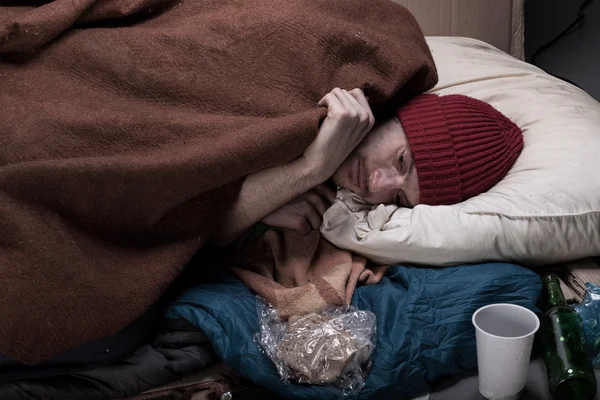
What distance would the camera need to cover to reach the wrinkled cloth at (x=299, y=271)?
1.21 meters

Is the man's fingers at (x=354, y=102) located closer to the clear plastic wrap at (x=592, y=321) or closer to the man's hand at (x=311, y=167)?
the man's hand at (x=311, y=167)

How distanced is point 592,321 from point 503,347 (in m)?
0.26

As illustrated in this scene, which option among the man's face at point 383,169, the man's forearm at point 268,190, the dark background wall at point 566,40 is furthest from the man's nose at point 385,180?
the dark background wall at point 566,40

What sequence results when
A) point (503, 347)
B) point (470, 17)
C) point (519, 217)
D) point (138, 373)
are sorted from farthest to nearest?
point (470, 17) → point (519, 217) → point (138, 373) → point (503, 347)

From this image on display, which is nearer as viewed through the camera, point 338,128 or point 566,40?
point 338,128

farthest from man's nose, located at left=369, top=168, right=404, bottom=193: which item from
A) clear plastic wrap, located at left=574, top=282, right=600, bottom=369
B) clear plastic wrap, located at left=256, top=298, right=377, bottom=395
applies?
clear plastic wrap, located at left=574, top=282, right=600, bottom=369

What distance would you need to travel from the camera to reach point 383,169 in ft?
4.36

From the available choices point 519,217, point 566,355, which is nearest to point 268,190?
point 519,217

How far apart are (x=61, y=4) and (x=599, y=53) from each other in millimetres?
1736

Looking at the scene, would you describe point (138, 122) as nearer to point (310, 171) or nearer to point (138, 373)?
point (310, 171)

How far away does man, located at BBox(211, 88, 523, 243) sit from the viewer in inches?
49.3

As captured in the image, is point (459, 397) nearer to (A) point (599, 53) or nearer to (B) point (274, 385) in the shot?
(B) point (274, 385)

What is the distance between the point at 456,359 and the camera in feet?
3.65

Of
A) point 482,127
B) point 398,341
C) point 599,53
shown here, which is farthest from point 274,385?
point 599,53
